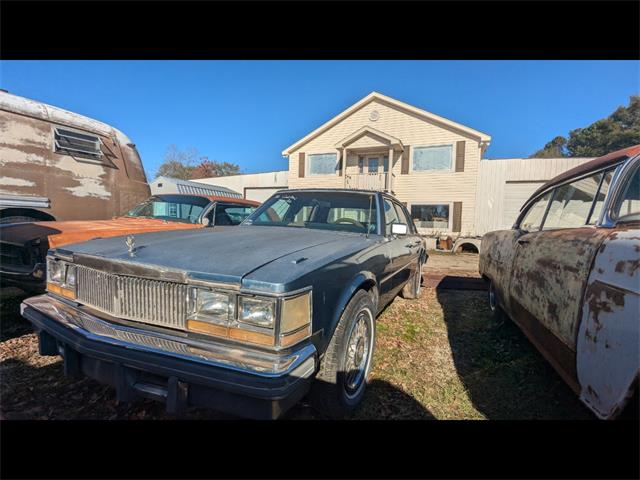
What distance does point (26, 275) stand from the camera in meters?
3.38

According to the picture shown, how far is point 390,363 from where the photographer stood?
2996 millimetres

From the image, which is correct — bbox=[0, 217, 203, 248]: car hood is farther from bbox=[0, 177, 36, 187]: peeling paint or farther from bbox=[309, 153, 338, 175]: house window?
bbox=[309, 153, 338, 175]: house window

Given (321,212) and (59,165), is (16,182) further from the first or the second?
(321,212)

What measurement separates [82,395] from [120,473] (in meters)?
1.19

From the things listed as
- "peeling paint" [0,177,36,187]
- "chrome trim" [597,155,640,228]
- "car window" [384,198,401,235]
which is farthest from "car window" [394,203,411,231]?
"peeling paint" [0,177,36,187]

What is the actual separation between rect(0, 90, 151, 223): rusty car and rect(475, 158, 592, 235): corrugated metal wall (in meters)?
14.8

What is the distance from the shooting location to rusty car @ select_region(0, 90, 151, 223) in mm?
5055

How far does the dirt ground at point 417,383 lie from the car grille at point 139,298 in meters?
0.85

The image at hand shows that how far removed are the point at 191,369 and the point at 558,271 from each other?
2.41 metres

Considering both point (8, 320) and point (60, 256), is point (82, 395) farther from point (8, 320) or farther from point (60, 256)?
point (8, 320)

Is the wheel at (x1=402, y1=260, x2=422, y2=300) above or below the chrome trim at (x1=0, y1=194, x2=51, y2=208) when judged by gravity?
below

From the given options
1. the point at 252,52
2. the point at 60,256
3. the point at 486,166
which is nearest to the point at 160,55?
the point at 252,52

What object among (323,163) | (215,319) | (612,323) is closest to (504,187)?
(323,163)

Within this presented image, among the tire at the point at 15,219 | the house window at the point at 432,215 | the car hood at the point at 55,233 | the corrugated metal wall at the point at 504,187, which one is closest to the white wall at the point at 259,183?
the house window at the point at 432,215
